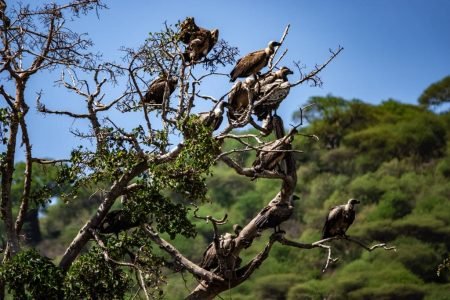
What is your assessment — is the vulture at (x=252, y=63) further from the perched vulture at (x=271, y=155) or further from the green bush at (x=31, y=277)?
the green bush at (x=31, y=277)

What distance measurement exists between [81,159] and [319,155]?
175 feet

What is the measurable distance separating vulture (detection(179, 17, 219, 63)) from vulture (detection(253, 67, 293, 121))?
590 mm

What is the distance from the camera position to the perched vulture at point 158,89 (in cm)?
1048

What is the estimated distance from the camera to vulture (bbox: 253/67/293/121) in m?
10.4

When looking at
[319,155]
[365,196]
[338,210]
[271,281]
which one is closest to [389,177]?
[365,196]

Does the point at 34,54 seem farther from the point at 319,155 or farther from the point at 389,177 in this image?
the point at 319,155

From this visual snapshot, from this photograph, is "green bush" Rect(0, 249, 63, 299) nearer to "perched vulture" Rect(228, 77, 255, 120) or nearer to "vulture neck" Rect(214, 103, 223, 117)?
"vulture neck" Rect(214, 103, 223, 117)

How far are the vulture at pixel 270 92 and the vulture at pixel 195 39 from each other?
0.59 metres

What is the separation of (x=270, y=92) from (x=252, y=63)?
0.63m

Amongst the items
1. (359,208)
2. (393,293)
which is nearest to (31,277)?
(393,293)

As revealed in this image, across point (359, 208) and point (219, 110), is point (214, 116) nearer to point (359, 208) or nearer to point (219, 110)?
point (219, 110)

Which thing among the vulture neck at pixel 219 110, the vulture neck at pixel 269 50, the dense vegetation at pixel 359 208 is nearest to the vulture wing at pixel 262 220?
the vulture neck at pixel 219 110

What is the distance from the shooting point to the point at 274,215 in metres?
10.6

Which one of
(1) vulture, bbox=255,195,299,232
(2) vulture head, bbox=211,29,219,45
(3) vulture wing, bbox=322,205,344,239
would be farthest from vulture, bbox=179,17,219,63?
(3) vulture wing, bbox=322,205,344,239
